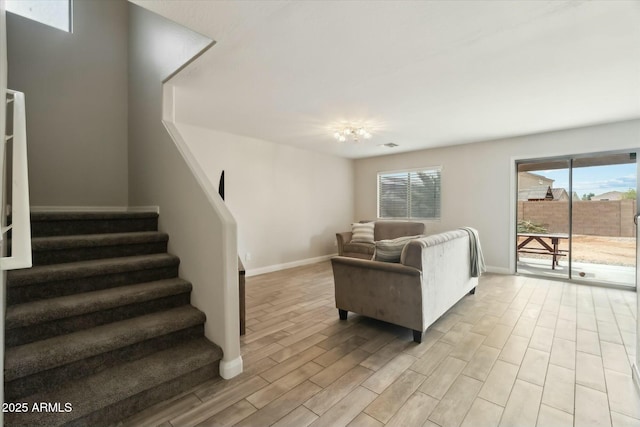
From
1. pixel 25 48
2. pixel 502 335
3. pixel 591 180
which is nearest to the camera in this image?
pixel 502 335

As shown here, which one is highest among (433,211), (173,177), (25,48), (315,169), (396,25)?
(25,48)

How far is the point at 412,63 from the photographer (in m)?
2.30

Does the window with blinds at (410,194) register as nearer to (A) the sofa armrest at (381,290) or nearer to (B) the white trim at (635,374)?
(A) the sofa armrest at (381,290)

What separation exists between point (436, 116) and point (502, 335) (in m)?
2.61

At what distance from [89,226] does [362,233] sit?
437 centimetres

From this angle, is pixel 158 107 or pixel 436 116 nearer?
pixel 158 107

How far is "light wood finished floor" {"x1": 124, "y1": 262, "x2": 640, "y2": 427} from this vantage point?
1595mm

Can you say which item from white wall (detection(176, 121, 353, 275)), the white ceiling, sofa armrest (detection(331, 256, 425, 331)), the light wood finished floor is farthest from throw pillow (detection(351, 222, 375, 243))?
sofa armrest (detection(331, 256, 425, 331))

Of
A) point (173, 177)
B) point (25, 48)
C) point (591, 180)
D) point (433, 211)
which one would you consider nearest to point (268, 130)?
point (173, 177)

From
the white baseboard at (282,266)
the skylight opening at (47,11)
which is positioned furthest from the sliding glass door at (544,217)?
the skylight opening at (47,11)

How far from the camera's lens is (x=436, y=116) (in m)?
3.62

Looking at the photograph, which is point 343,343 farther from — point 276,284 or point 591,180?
point 591,180

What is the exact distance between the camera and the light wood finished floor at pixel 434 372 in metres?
1.59

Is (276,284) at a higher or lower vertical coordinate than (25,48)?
lower
